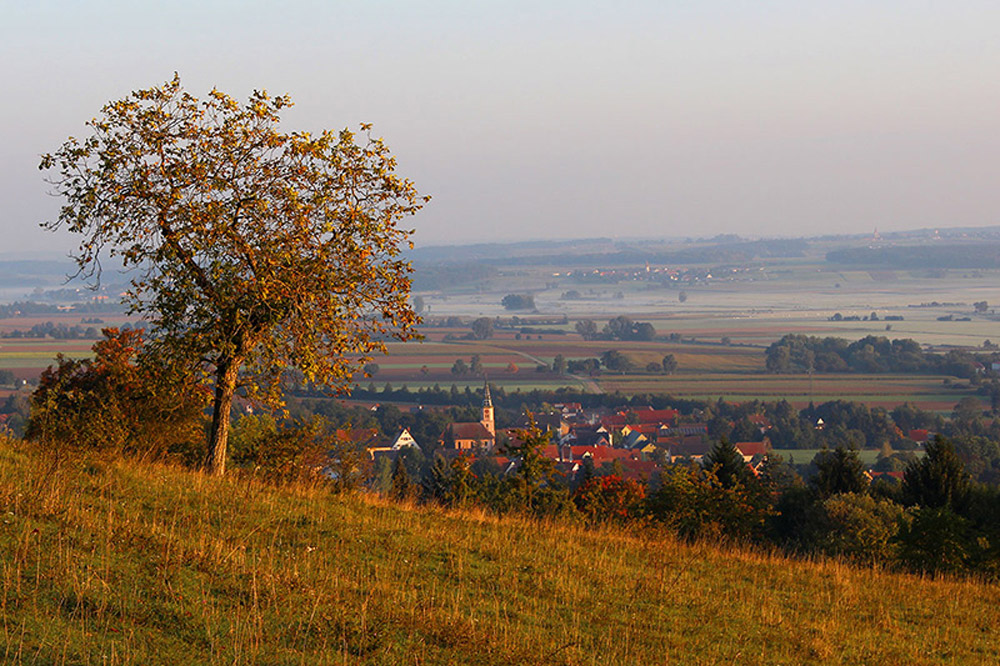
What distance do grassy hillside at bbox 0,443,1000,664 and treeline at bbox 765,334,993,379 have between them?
399ft

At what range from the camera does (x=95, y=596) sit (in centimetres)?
616

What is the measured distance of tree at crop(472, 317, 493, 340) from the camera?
174125mm

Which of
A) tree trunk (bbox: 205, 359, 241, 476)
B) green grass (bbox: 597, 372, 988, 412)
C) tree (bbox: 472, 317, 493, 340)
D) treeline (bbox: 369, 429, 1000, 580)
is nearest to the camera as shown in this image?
tree trunk (bbox: 205, 359, 241, 476)

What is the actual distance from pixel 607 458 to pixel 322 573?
6858 centimetres

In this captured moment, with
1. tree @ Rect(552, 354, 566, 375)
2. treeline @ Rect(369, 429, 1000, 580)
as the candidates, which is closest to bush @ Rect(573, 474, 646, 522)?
treeline @ Rect(369, 429, 1000, 580)

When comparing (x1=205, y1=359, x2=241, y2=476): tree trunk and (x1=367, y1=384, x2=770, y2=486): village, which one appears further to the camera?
(x1=367, y1=384, x2=770, y2=486): village

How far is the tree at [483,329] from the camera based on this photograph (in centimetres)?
17412

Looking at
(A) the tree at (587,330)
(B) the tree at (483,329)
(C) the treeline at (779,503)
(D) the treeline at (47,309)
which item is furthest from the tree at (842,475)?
(D) the treeline at (47,309)

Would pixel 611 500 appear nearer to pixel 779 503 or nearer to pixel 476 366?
pixel 779 503

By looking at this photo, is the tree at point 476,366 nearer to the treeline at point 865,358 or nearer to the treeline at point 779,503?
the treeline at point 865,358

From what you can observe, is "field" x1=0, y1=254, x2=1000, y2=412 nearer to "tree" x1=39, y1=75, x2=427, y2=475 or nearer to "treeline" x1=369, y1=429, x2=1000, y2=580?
"treeline" x1=369, y1=429, x2=1000, y2=580

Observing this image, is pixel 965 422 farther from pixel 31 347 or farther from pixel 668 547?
pixel 31 347

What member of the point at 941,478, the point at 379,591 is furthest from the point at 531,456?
the point at 941,478

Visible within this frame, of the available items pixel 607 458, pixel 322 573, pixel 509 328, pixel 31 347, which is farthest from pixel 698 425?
pixel 509 328
